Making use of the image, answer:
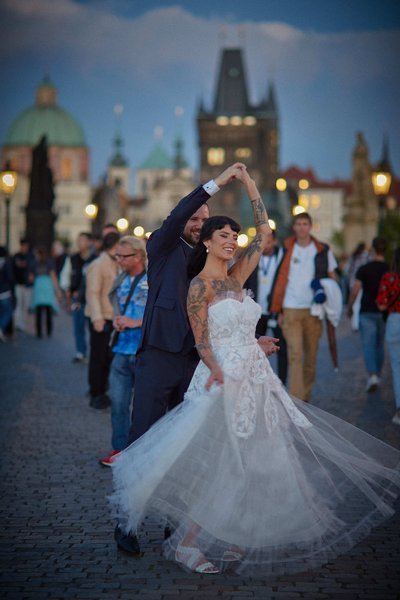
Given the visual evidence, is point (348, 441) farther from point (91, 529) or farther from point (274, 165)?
point (274, 165)

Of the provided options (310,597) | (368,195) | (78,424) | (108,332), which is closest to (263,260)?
(108,332)

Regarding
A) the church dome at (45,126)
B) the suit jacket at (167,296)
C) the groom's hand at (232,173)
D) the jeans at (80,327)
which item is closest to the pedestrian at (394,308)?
the suit jacket at (167,296)

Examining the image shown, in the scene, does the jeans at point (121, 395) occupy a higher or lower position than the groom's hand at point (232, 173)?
lower

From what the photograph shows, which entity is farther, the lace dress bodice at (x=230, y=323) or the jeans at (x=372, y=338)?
the jeans at (x=372, y=338)

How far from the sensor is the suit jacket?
5.71 meters

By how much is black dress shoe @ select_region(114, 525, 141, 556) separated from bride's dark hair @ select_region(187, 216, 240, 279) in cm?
151

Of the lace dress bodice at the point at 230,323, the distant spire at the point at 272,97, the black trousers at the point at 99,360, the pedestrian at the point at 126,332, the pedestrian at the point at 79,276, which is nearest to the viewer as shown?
the lace dress bodice at the point at 230,323

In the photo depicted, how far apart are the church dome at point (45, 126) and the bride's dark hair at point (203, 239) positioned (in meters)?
137

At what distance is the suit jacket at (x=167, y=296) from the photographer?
225 inches

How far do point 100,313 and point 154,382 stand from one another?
16.8ft

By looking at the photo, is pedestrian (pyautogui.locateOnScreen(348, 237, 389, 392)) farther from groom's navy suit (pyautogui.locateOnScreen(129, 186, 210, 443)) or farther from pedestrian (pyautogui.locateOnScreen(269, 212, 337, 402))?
groom's navy suit (pyautogui.locateOnScreen(129, 186, 210, 443))

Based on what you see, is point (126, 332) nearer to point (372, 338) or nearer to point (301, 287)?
point (301, 287)

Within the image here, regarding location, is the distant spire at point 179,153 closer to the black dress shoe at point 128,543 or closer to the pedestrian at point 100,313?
the pedestrian at point 100,313

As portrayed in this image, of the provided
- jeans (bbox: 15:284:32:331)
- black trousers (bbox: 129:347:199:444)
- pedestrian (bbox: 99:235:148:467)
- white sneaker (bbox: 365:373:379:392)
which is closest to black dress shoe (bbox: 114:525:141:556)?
black trousers (bbox: 129:347:199:444)
